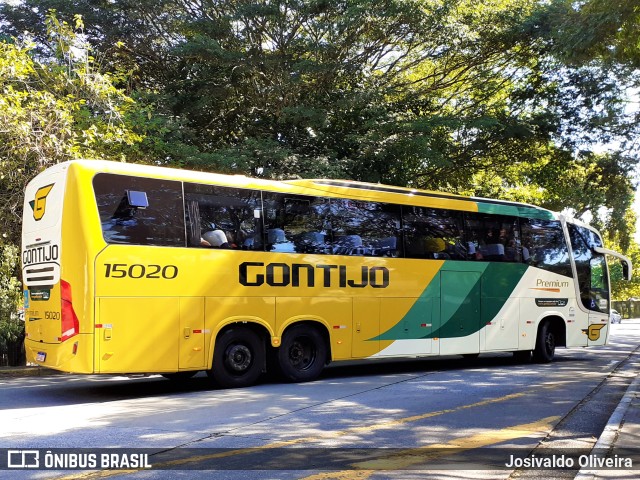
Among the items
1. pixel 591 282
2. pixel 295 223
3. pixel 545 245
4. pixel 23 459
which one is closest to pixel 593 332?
pixel 591 282

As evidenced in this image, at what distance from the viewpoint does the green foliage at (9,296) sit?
17.4 m

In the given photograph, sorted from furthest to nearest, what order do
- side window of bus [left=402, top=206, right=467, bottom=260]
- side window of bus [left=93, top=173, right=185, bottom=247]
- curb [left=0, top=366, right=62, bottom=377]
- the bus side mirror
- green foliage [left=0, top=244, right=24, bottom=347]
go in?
the bus side mirror, green foliage [left=0, top=244, right=24, bottom=347], curb [left=0, top=366, right=62, bottom=377], side window of bus [left=402, top=206, right=467, bottom=260], side window of bus [left=93, top=173, right=185, bottom=247]

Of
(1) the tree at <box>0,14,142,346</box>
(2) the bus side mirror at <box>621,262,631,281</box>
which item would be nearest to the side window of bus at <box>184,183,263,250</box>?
(1) the tree at <box>0,14,142,346</box>

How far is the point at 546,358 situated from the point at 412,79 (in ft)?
36.9

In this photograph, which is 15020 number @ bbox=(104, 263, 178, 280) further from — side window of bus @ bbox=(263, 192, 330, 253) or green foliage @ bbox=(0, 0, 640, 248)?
green foliage @ bbox=(0, 0, 640, 248)

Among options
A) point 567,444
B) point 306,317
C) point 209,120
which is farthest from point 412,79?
point 567,444

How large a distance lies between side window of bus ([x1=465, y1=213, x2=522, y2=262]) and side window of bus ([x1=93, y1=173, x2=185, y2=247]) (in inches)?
279

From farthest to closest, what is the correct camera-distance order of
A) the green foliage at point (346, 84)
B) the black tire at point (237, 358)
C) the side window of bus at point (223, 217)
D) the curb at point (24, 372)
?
the green foliage at point (346, 84) → the curb at point (24, 372) → the black tire at point (237, 358) → the side window of bus at point (223, 217)

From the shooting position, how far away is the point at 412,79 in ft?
80.9

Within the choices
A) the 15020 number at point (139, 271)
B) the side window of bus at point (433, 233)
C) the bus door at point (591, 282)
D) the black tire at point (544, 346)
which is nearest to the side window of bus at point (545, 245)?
the bus door at point (591, 282)

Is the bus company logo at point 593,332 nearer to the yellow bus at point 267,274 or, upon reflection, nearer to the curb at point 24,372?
the yellow bus at point 267,274

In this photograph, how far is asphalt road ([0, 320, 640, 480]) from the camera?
6383 mm

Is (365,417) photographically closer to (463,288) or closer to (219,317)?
(219,317)

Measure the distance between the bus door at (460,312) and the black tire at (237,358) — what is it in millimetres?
4506
